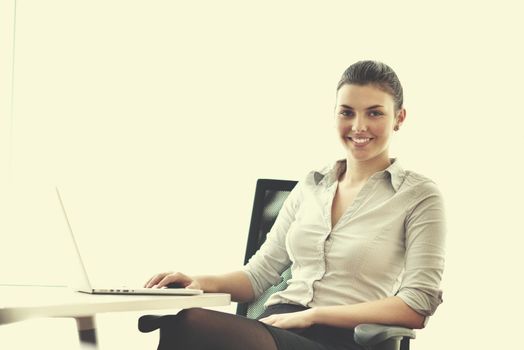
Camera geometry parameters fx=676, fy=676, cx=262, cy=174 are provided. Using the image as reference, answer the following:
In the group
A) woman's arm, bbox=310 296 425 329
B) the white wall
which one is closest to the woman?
woman's arm, bbox=310 296 425 329

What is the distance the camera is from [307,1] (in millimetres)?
3240

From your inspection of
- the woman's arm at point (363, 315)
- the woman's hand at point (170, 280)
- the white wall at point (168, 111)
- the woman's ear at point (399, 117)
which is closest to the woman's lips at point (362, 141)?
the woman's ear at point (399, 117)

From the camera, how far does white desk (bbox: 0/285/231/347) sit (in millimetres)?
1003

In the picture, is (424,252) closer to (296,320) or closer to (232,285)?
(296,320)

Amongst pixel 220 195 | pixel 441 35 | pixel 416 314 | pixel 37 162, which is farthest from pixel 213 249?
pixel 416 314

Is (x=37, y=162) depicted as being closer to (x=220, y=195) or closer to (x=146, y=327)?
(x=220, y=195)

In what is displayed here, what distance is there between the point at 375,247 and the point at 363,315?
0.22 m

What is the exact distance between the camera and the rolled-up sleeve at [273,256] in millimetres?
1985

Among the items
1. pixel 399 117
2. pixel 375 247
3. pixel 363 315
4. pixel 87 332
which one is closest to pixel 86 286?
pixel 87 332

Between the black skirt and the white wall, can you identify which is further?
the white wall

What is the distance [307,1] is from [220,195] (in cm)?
102

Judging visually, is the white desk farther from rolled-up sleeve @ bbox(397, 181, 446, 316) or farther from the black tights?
rolled-up sleeve @ bbox(397, 181, 446, 316)

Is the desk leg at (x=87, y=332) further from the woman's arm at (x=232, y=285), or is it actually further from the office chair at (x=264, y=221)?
the office chair at (x=264, y=221)

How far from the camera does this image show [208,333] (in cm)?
132
